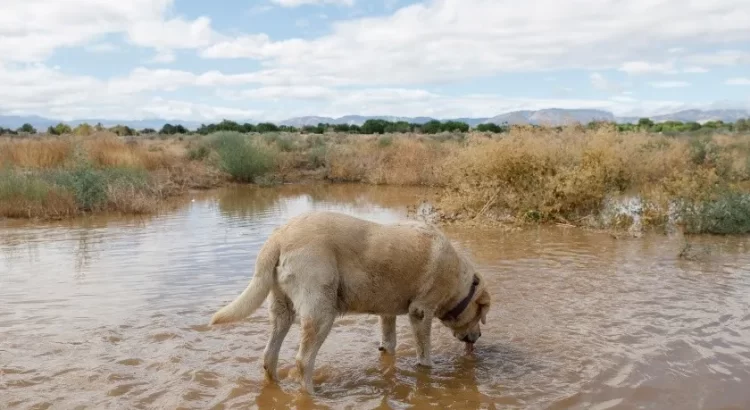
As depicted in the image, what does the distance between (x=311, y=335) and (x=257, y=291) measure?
610 millimetres

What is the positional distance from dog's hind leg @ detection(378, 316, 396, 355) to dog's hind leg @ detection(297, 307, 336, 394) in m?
Result: 1.23

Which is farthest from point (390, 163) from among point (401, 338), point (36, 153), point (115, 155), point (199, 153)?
point (401, 338)

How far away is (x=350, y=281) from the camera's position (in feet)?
18.2

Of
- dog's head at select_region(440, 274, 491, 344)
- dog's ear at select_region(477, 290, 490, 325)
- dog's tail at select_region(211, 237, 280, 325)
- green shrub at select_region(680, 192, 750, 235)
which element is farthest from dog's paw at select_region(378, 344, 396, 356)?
green shrub at select_region(680, 192, 750, 235)

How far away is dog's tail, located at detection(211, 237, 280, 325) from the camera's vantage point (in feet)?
17.3

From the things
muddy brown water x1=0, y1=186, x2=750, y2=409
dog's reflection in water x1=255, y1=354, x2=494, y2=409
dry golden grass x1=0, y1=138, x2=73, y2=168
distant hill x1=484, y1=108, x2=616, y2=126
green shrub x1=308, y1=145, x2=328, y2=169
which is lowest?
dog's reflection in water x1=255, y1=354, x2=494, y2=409

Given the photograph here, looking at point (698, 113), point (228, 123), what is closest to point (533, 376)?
point (228, 123)

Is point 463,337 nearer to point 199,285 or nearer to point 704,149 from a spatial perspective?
point 199,285

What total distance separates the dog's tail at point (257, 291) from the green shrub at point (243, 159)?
22.6 meters

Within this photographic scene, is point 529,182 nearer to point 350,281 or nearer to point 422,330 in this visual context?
point 422,330

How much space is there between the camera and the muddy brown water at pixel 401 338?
5762 mm

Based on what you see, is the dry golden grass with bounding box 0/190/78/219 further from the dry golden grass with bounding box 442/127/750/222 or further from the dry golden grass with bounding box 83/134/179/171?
the dry golden grass with bounding box 442/127/750/222

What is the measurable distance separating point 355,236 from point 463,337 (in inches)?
72.4

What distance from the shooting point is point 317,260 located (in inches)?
210
